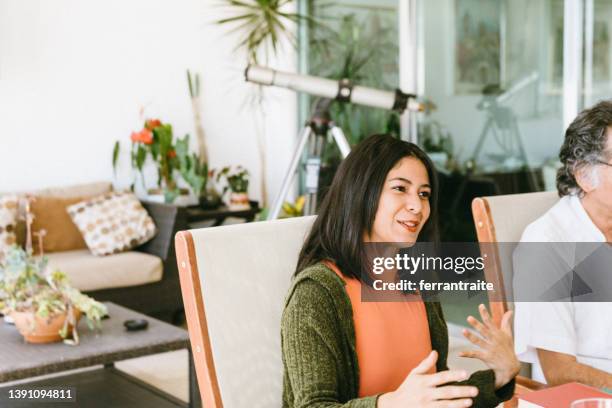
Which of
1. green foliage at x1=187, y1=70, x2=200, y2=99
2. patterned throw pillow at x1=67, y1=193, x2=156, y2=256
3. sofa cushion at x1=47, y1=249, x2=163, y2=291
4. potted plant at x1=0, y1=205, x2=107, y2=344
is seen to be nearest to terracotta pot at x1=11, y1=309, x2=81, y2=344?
potted plant at x1=0, y1=205, x2=107, y2=344

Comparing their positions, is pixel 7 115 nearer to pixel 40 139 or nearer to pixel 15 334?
pixel 40 139

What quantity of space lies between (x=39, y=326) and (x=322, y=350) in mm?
1789

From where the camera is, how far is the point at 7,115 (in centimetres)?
451

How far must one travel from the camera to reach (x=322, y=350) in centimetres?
125

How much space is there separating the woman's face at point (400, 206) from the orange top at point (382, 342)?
0.11 meters

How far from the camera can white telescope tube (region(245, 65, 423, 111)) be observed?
394cm

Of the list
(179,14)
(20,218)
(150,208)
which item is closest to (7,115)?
(20,218)

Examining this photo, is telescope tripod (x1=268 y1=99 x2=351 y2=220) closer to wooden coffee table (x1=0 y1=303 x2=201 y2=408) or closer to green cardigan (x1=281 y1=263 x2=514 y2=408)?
wooden coffee table (x1=0 y1=303 x2=201 y2=408)

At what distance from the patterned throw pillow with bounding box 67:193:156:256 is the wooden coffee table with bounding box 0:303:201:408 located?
3.62 feet

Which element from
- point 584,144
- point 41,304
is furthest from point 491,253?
point 41,304

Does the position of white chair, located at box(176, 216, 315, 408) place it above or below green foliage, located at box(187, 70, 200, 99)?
below

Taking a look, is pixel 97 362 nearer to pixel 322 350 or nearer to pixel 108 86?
pixel 322 350

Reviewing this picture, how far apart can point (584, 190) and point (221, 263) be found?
85 cm

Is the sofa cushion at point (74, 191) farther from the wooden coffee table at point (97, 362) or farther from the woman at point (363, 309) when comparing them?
the woman at point (363, 309)
